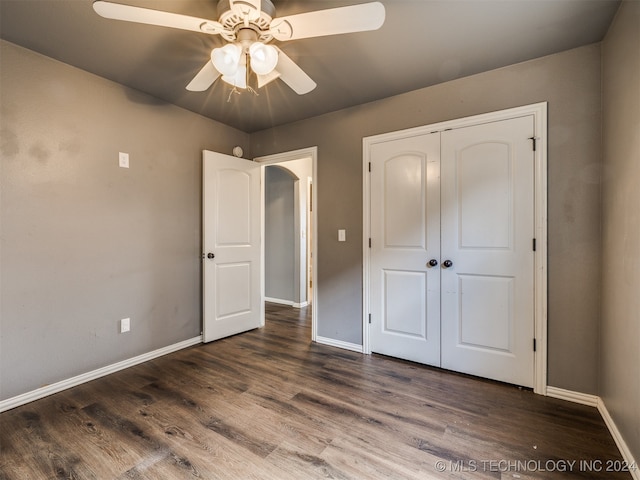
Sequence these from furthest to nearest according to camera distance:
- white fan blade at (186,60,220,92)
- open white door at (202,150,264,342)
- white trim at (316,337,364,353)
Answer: open white door at (202,150,264,342) < white trim at (316,337,364,353) < white fan blade at (186,60,220,92)

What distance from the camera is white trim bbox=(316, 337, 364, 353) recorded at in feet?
9.32

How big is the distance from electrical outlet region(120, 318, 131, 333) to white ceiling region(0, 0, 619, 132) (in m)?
1.95

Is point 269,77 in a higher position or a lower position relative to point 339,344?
higher

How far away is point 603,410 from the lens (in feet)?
5.96

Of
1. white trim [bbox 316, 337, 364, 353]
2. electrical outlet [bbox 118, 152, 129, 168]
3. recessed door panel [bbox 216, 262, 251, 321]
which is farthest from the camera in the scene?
recessed door panel [bbox 216, 262, 251, 321]

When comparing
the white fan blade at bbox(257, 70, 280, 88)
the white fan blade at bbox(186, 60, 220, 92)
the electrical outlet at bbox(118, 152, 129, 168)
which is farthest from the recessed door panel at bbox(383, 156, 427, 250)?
the electrical outlet at bbox(118, 152, 129, 168)

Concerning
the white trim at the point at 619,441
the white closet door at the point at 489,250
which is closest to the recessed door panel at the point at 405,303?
the white closet door at the point at 489,250

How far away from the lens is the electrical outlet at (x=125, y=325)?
2.48 meters

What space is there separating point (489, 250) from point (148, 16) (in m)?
2.46

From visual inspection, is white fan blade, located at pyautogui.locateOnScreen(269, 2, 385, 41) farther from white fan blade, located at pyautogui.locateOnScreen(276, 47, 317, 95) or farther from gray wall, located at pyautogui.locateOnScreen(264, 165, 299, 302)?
gray wall, located at pyautogui.locateOnScreen(264, 165, 299, 302)

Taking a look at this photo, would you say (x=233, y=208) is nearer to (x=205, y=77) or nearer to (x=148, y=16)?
(x=205, y=77)

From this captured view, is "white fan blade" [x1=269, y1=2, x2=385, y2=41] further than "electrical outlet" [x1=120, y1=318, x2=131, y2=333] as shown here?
No

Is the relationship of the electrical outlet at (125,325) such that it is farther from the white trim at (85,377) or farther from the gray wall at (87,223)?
the white trim at (85,377)

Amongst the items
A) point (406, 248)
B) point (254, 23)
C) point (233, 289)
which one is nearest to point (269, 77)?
point (254, 23)
